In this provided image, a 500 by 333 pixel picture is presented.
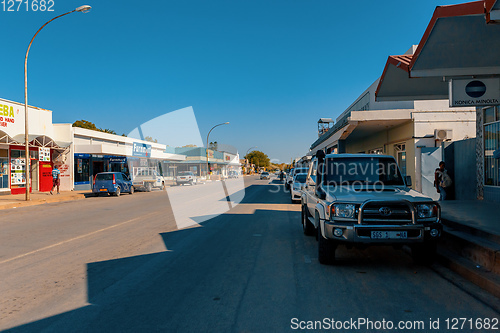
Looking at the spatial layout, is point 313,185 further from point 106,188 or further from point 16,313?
point 106,188

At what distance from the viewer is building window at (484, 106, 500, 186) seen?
1162 cm

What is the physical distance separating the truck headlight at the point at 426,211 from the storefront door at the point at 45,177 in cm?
2851

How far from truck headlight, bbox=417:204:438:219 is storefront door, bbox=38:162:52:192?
93.5ft

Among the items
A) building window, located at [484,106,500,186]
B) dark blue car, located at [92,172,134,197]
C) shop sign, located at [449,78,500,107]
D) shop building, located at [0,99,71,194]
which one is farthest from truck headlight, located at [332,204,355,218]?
dark blue car, located at [92,172,134,197]

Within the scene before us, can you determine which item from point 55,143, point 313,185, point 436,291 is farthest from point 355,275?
point 55,143

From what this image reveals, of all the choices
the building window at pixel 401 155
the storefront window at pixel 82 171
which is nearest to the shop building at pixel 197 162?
the storefront window at pixel 82 171

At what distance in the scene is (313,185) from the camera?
8047mm

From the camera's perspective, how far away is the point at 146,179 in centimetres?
3175

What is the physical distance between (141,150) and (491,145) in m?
35.5

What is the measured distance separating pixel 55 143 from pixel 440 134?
24642 millimetres

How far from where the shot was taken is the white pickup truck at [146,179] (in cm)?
3071

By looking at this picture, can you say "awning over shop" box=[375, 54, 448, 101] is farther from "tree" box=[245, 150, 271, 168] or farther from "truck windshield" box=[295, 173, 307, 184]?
"tree" box=[245, 150, 271, 168]

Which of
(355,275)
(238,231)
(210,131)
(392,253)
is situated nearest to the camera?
(355,275)

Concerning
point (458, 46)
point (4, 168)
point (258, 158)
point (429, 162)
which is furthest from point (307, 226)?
point (258, 158)
